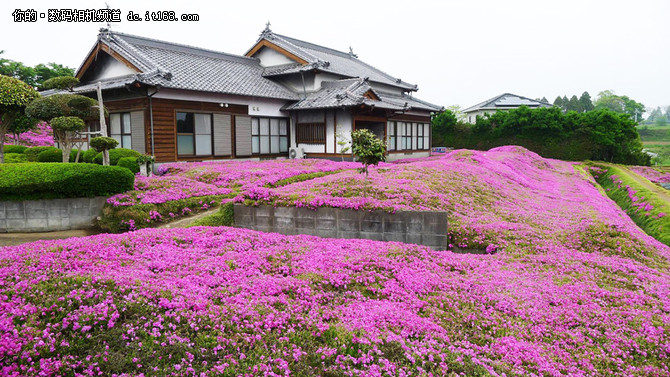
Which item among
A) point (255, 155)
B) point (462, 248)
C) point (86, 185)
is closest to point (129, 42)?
point (255, 155)

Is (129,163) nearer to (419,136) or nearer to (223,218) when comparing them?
(223,218)

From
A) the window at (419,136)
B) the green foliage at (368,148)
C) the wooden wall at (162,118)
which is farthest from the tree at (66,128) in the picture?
the window at (419,136)

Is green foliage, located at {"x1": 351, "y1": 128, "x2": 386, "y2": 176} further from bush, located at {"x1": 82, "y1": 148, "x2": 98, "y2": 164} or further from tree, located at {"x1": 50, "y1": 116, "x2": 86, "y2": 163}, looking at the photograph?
bush, located at {"x1": 82, "y1": 148, "x2": 98, "y2": 164}

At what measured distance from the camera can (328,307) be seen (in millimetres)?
5367

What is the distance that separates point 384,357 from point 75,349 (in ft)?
9.93

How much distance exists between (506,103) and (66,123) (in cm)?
7267

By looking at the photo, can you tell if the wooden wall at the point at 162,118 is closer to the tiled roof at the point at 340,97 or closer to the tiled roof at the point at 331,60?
the tiled roof at the point at 340,97

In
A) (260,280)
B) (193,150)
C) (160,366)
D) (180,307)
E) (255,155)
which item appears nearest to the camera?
(160,366)

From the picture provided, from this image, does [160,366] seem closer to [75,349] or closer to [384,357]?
[75,349]

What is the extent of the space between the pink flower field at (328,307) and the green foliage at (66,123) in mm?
8206

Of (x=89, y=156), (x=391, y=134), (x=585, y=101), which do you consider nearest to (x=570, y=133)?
(x=391, y=134)

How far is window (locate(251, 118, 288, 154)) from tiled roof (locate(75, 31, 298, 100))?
1664 mm

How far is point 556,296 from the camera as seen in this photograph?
6.20 m

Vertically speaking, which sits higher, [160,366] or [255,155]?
[255,155]
